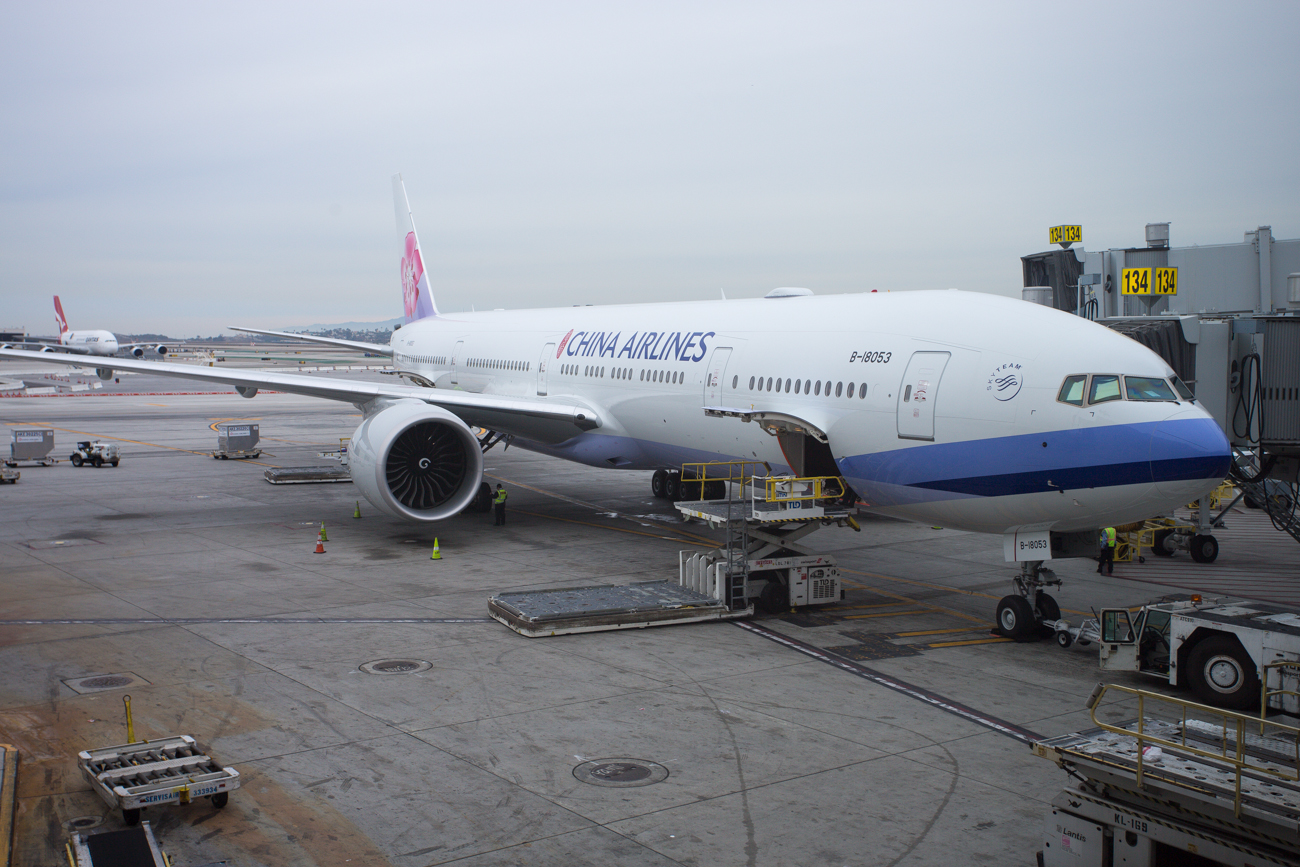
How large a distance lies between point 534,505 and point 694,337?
29.9ft

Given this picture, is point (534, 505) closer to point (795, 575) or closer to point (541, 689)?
point (795, 575)

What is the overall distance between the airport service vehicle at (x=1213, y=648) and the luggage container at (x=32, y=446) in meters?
34.5

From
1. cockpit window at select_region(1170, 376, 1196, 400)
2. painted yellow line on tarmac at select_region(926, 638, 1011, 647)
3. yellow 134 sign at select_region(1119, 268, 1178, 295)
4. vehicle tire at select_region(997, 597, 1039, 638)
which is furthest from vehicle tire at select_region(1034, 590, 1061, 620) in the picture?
yellow 134 sign at select_region(1119, 268, 1178, 295)

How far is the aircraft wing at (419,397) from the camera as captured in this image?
23.0 meters

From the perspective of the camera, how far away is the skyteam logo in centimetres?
1364

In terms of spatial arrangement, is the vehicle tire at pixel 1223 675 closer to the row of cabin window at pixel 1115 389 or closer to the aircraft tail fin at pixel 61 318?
the row of cabin window at pixel 1115 389

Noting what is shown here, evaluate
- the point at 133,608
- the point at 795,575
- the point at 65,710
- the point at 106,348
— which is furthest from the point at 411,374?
the point at 106,348

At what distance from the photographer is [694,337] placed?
20328 mm

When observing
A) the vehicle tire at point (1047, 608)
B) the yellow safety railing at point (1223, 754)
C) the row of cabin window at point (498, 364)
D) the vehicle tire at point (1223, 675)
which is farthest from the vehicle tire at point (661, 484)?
the yellow safety railing at point (1223, 754)

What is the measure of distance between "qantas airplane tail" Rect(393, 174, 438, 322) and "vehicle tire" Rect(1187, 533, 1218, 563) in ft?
83.8

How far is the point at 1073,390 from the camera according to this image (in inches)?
518

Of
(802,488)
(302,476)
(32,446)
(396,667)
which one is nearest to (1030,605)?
(802,488)

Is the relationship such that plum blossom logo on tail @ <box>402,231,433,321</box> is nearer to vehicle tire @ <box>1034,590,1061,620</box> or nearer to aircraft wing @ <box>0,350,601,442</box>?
aircraft wing @ <box>0,350,601,442</box>

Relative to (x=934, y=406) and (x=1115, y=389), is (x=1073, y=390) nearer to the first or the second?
(x=1115, y=389)
